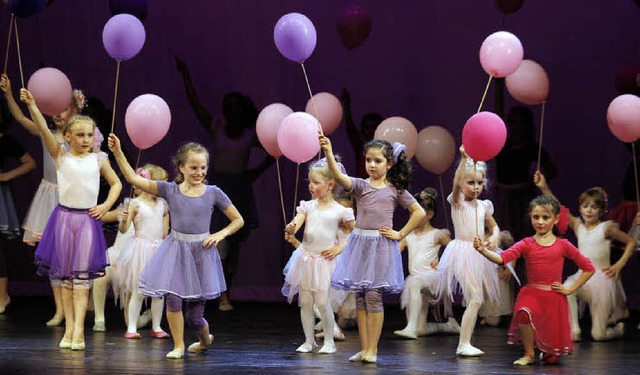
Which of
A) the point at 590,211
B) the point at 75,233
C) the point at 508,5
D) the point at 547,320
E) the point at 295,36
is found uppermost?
the point at 508,5

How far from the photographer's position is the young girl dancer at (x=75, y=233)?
5.89 metres

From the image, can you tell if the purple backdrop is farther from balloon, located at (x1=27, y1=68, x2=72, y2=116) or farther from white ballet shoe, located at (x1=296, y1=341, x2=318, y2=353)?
white ballet shoe, located at (x1=296, y1=341, x2=318, y2=353)

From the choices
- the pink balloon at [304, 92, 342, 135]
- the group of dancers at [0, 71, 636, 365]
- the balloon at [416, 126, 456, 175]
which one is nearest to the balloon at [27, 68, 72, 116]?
the group of dancers at [0, 71, 636, 365]

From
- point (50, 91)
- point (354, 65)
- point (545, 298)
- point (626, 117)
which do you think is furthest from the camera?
point (354, 65)

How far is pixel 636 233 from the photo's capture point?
7.14 meters

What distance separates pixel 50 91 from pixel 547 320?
3.26 metres

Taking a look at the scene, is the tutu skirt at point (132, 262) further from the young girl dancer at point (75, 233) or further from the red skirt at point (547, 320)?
the red skirt at point (547, 320)

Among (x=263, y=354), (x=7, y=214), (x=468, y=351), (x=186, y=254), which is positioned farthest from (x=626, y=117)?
(x=7, y=214)

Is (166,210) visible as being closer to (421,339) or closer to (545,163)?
(421,339)

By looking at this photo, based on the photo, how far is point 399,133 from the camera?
7188mm

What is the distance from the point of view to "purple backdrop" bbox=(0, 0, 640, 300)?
8258 mm

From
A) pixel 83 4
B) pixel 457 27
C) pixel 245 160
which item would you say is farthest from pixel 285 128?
pixel 83 4

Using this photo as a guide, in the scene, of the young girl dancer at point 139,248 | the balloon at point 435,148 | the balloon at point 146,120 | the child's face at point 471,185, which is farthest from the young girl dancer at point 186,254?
the balloon at point 435,148

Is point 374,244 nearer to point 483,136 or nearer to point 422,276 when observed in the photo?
point 483,136
